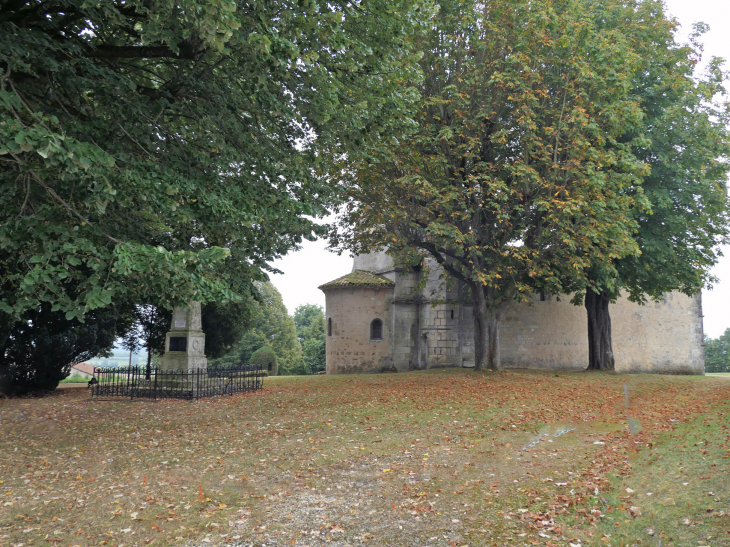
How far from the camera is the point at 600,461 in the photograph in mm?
6824

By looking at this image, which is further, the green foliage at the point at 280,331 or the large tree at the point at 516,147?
the green foliage at the point at 280,331

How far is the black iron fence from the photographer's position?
1329cm

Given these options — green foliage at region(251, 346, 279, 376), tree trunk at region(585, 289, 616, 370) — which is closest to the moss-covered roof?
tree trunk at region(585, 289, 616, 370)

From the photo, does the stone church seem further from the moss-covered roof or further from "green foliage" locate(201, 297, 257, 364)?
"green foliage" locate(201, 297, 257, 364)

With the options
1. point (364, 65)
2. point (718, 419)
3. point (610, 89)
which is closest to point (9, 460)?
point (364, 65)

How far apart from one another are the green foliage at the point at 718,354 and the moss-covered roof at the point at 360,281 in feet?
132

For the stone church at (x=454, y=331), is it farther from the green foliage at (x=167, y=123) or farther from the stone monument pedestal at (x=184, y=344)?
the green foliage at (x=167, y=123)

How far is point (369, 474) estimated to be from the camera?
21.4ft

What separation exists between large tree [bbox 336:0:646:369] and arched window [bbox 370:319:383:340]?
29.2 feet

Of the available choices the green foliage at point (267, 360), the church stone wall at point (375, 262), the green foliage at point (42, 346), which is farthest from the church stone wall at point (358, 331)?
the green foliage at point (267, 360)

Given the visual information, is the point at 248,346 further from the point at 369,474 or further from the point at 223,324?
the point at 369,474

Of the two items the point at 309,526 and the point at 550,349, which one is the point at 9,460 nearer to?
the point at 309,526

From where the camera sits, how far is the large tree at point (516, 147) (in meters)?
13.5

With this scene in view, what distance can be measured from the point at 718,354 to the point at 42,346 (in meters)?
56.3
